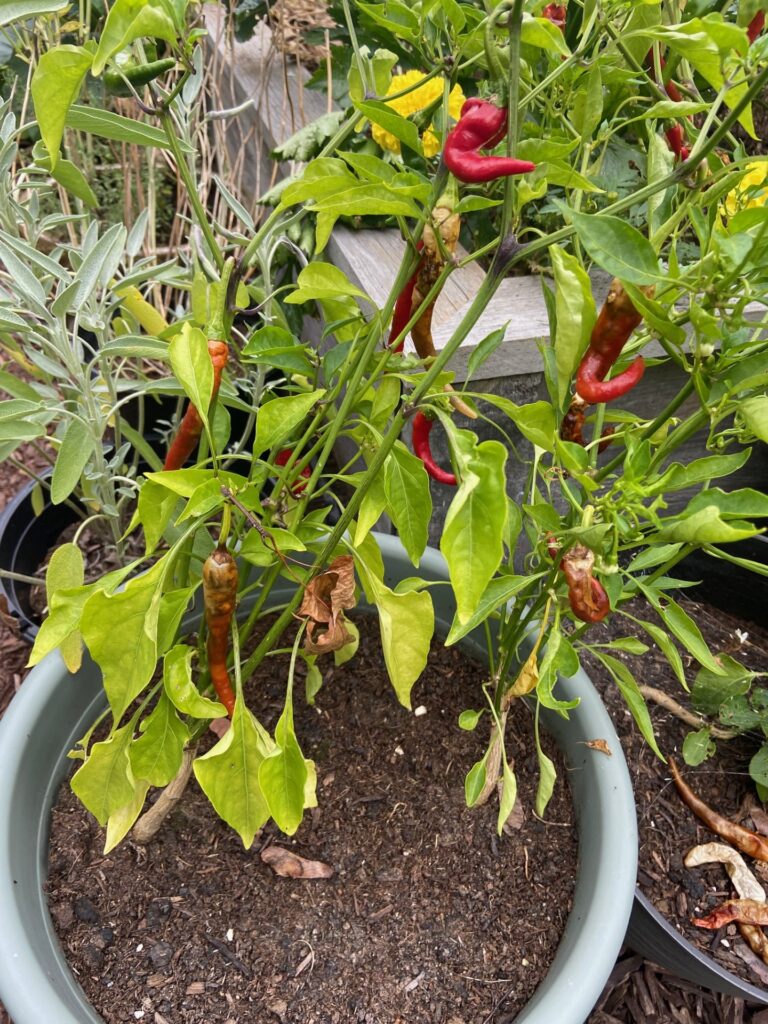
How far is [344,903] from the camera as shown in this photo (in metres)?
0.88

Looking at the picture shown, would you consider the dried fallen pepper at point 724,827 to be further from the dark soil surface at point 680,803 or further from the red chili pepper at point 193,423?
the red chili pepper at point 193,423

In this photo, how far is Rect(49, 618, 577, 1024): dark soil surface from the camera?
809 millimetres

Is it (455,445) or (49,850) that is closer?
(455,445)

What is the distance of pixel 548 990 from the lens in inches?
28.1

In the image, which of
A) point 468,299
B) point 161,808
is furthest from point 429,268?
point 161,808

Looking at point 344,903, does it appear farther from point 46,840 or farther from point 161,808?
point 46,840

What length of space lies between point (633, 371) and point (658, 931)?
682mm

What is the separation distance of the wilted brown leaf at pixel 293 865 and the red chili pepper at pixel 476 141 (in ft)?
2.51

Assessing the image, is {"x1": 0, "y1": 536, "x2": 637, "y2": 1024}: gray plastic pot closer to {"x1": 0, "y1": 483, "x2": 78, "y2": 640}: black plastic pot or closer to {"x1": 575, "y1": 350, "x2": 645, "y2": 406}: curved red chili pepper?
{"x1": 0, "y1": 483, "x2": 78, "y2": 640}: black plastic pot

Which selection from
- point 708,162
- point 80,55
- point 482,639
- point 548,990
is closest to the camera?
point 80,55

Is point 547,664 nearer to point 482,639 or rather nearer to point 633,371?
point 633,371

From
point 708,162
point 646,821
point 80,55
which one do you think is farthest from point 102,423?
point 646,821

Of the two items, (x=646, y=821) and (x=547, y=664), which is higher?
(x=547, y=664)

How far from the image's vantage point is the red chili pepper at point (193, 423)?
2.11ft
